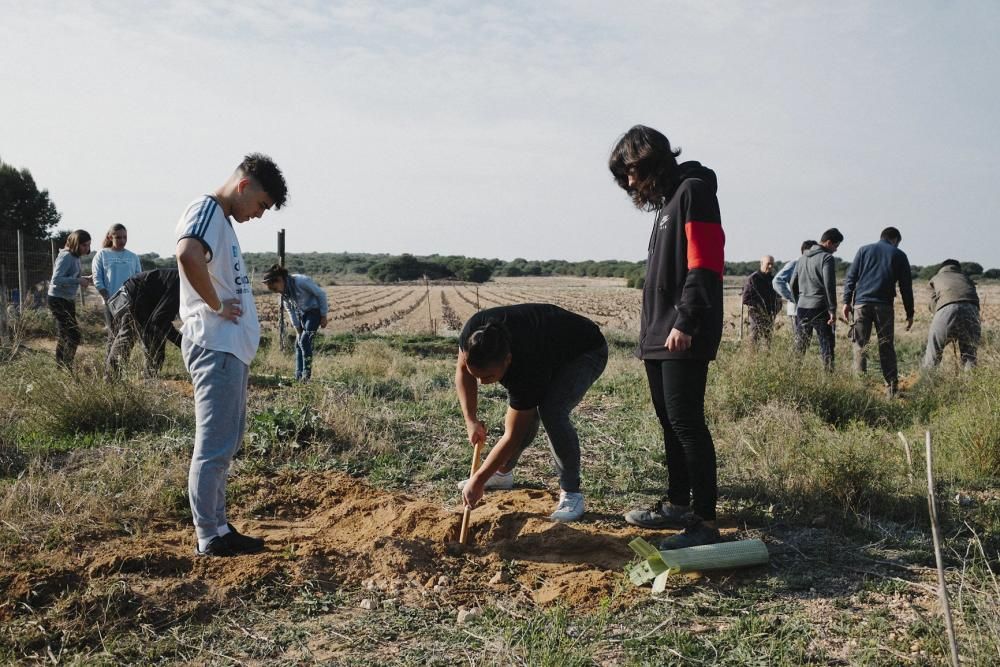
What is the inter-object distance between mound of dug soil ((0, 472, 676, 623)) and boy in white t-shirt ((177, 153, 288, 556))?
0.27 m

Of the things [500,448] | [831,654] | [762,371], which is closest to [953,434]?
[762,371]

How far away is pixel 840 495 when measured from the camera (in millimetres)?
4031

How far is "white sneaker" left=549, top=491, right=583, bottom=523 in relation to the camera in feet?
12.8

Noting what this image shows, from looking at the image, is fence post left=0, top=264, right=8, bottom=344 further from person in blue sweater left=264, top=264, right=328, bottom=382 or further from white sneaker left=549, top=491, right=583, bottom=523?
white sneaker left=549, top=491, right=583, bottom=523

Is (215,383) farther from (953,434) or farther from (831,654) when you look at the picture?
(953,434)

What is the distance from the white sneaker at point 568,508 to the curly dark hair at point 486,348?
112cm

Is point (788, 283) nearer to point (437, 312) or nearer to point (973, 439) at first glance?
point (973, 439)

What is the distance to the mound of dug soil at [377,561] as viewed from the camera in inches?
122

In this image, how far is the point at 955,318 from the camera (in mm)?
7191

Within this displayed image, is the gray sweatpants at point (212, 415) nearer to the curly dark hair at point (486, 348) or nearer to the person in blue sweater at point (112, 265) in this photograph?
the curly dark hair at point (486, 348)

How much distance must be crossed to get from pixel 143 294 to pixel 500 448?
475 centimetres

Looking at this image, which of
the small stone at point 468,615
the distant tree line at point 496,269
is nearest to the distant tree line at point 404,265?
the distant tree line at point 496,269

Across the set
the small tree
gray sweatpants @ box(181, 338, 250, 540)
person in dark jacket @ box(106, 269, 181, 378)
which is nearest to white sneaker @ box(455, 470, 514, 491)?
gray sweatpants @ box(181, 338, 250, 540)

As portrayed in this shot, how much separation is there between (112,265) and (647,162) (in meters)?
5.93
